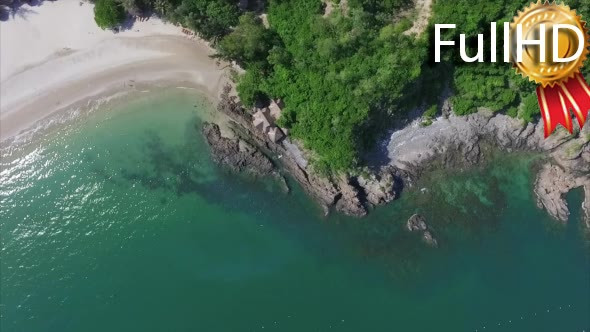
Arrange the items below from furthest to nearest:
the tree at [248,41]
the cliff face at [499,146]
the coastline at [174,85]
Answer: the cliff face at [499,146] < the coastline at [174,85] < the tree at [248,41]

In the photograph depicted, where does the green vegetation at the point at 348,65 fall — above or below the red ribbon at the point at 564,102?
above

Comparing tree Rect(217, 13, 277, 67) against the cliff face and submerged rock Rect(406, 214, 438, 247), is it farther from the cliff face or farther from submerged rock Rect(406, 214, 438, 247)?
submerged rock Rect(406, 214, 438, 247)

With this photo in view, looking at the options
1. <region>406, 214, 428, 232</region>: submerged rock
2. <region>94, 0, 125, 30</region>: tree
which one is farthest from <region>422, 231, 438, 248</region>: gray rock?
<region>94, 0, 125, 30</region>: tree

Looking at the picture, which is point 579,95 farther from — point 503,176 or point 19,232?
point 19,232

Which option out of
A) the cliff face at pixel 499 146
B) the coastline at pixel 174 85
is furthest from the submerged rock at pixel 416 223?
the cliff face at pixel 499 146

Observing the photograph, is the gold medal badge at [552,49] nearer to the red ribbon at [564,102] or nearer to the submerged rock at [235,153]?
the red ribbon at [564,102]
